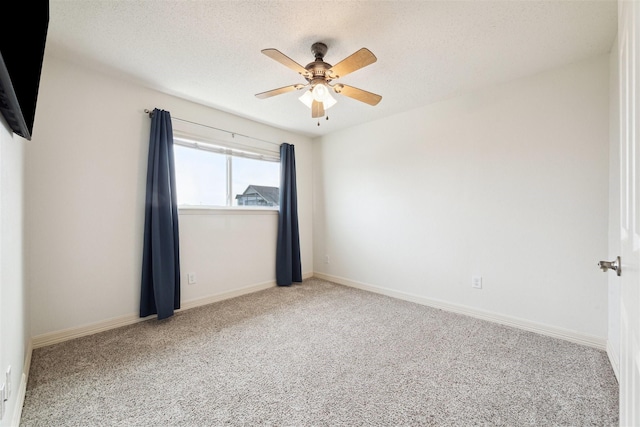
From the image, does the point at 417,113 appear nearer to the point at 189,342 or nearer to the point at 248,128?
the point at 248,128

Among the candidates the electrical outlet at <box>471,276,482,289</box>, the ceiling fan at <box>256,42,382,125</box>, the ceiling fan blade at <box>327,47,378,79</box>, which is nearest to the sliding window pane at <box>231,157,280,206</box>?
the ceiling fan at <box>256,42,382,125</box>

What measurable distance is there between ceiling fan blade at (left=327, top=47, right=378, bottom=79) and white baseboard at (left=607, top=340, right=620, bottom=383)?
8.16ft

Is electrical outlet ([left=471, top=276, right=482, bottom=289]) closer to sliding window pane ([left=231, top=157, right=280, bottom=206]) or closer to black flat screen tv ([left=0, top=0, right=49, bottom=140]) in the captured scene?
sliding window pane ([left=231, top=157, right=280, bottom=206])

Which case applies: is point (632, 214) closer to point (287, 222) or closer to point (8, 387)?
point (8, 387)

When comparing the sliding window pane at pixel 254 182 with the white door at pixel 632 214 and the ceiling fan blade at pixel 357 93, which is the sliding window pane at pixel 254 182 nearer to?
the ceiling fan blade at pixel 357 93

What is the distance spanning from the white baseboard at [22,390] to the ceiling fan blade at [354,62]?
2564 millimetres

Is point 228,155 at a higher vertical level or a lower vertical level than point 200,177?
higher

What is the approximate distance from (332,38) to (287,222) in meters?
2.43

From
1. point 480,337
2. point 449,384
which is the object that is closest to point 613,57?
point 480,337

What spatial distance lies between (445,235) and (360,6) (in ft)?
7.49

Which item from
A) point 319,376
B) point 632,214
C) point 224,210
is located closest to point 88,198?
point 224,210

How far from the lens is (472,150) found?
2.77 meters

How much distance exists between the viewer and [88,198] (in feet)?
7.76

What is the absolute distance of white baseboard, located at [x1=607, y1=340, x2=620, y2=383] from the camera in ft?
5.78
